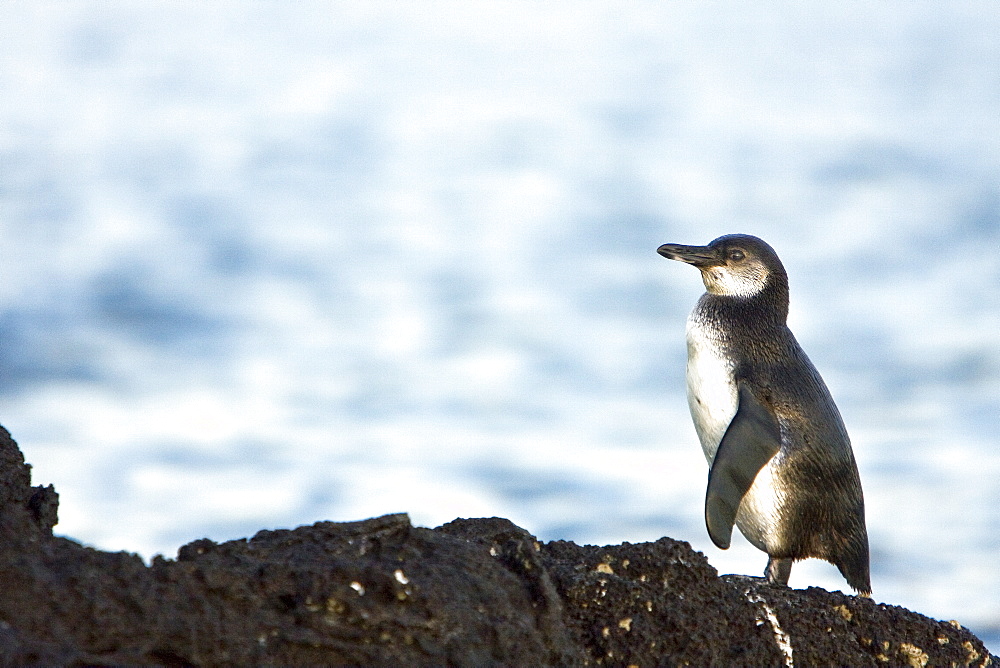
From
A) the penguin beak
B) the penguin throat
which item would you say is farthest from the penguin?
the penguin beak

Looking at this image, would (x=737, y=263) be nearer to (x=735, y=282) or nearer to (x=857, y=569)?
(x=735, y=282)

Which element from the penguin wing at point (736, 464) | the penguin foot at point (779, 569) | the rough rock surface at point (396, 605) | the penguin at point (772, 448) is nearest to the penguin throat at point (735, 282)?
the penguin at point (772, 448)

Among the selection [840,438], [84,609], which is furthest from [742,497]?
[84,609]

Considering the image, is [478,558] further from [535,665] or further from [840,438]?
[840,438]

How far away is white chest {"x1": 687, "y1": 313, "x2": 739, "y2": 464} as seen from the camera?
5973 millimetres

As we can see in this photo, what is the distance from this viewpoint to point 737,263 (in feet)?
20.8

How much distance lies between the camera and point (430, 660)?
311 cm

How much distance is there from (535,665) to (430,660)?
0.39 m

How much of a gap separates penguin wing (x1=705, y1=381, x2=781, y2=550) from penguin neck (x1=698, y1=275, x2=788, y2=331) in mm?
721

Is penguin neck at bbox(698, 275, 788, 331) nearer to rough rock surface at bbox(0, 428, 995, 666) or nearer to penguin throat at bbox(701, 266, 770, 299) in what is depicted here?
penguin throat at bbox(701, 266, 770, 299)

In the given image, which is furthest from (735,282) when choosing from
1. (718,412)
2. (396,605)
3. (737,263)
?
(396,605)

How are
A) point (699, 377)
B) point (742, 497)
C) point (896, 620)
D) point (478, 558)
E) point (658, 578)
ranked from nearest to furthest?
1. point (478, 558)
2. point (658, 578)
3. point (896, 620)
4. point (742, 497)
5. point (699, 377)

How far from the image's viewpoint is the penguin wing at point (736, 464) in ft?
18.4

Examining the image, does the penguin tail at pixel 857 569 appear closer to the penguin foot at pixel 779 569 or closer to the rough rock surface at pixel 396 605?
the penguin foot at pixel 779 569
